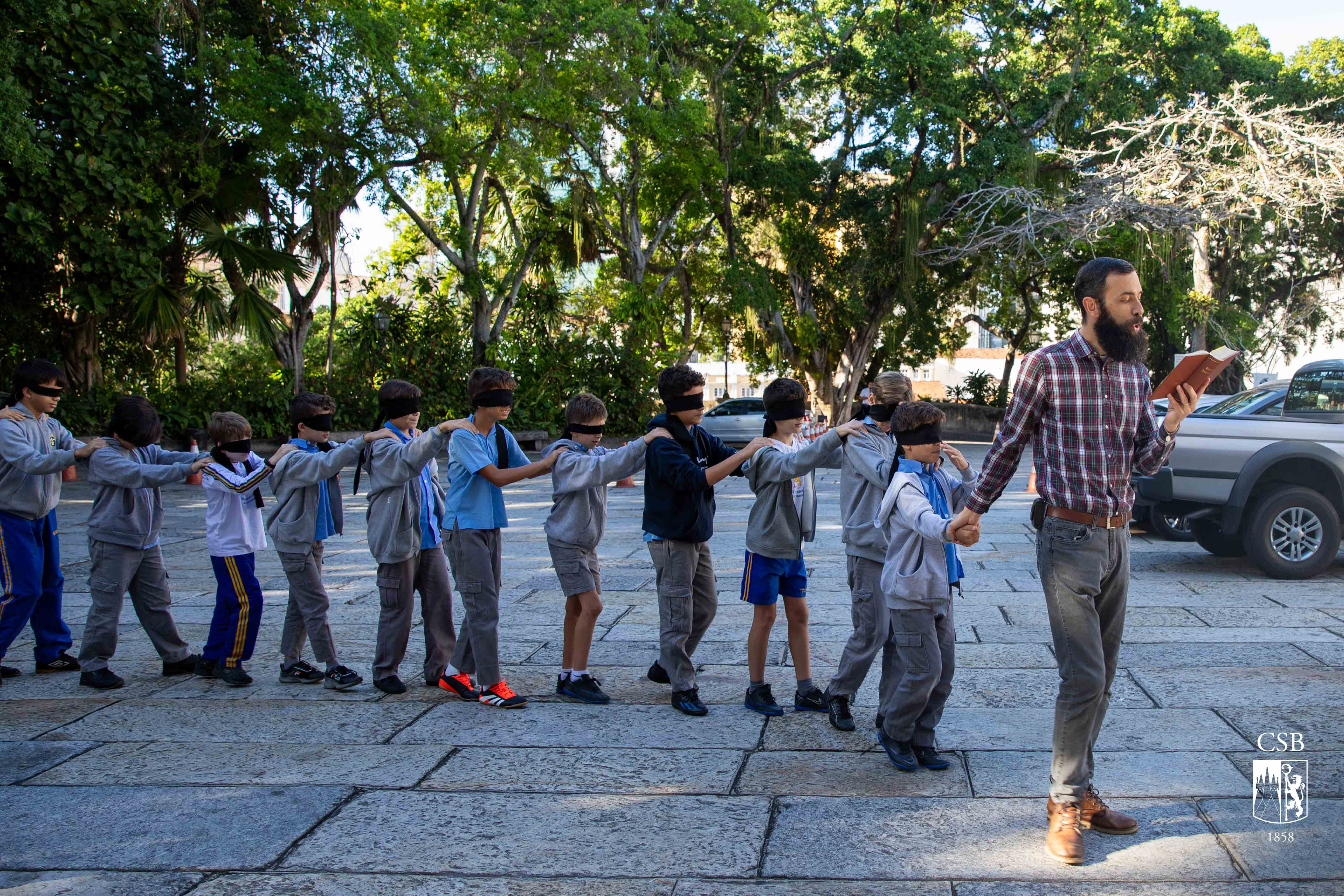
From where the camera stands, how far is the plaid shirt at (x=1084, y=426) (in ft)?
11.1

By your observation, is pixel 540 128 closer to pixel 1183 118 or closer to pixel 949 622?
pixel 1183 118

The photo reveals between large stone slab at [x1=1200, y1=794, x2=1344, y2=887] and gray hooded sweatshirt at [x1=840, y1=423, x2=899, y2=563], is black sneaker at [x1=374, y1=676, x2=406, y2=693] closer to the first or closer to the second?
gray hooded sweatshirt at [x1=840, y1=423, x2=899, y2=563]

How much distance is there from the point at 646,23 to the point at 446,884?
19.9 metres

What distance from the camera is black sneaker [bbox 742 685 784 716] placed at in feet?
16.1

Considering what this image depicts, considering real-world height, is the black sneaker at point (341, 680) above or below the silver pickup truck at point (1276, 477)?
below

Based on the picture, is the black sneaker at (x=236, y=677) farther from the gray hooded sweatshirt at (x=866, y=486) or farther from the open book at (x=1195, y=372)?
the open book at (x=1195, y=372)

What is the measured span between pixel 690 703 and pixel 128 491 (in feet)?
9.86

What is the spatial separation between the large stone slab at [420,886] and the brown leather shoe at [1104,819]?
51.6 inches

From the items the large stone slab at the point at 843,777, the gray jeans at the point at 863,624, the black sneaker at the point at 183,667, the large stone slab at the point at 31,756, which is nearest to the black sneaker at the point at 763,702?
the gray jeans at the point at 863,624

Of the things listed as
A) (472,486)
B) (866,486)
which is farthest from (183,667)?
(866,486)

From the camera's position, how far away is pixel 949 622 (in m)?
4.23

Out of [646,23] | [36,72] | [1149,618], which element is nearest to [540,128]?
[646,23]

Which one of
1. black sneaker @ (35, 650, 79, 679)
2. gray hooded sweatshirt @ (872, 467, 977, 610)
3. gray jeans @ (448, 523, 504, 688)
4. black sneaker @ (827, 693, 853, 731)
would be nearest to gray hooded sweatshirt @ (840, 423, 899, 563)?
gray hooded sweatshirt @ (872, 467, 977, 610)

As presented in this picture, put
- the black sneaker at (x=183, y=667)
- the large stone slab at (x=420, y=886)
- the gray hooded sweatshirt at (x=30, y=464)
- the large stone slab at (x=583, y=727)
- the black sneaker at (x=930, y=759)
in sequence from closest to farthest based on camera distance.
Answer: the large stone slab at (x=420, y=886)
the black sneaker at (x=930, y=759)
the large stone slab at (x=583, y=727)
the gray hooded sweatshirt at (x=30, y=464)
the black sneaker at (x=183, y=667)
